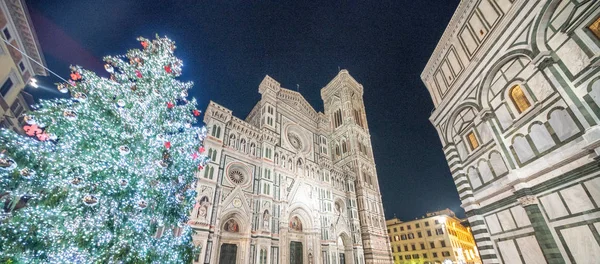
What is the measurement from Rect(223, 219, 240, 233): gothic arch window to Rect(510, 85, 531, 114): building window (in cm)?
1902

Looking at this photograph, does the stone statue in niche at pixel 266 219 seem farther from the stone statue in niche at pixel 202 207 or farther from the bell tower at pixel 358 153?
the bell tower at pixel 358 153

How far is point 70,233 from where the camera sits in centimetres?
554

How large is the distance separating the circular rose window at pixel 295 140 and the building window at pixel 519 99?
73.3ft

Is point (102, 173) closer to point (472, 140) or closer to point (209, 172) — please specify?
point (209, 172)

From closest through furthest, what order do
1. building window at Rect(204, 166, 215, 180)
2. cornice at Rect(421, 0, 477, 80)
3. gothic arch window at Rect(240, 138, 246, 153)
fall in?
cornice at Rect(421, 0, 477, 80)
building window at Rect(204, 166, 215, 180)
gothic arch window at Rect(240, 138, 246, 153)

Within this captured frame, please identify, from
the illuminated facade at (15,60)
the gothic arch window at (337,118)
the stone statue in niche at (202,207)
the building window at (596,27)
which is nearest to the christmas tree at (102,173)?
the stone statue in niche at (202,207)

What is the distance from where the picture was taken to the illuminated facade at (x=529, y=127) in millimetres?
6070

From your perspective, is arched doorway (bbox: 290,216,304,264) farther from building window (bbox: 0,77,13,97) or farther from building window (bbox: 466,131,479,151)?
building window (bbox: 0,77,13,97)

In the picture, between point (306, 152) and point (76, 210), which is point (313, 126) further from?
point (76, 210)

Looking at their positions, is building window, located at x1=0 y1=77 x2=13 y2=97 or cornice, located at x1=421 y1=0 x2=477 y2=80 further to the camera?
building window, located at x1=0 y1=77 x2=13 y2=97

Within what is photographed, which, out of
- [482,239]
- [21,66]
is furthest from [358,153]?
[21,66]

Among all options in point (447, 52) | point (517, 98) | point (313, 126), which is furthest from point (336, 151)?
point (517, 98)

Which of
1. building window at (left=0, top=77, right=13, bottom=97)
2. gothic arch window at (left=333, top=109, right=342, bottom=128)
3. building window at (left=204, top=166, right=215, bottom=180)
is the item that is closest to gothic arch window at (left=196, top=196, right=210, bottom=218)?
building window at (left=204, top=166, right=215, bottom=180)

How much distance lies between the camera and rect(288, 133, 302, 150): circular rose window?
28998 millimetres
